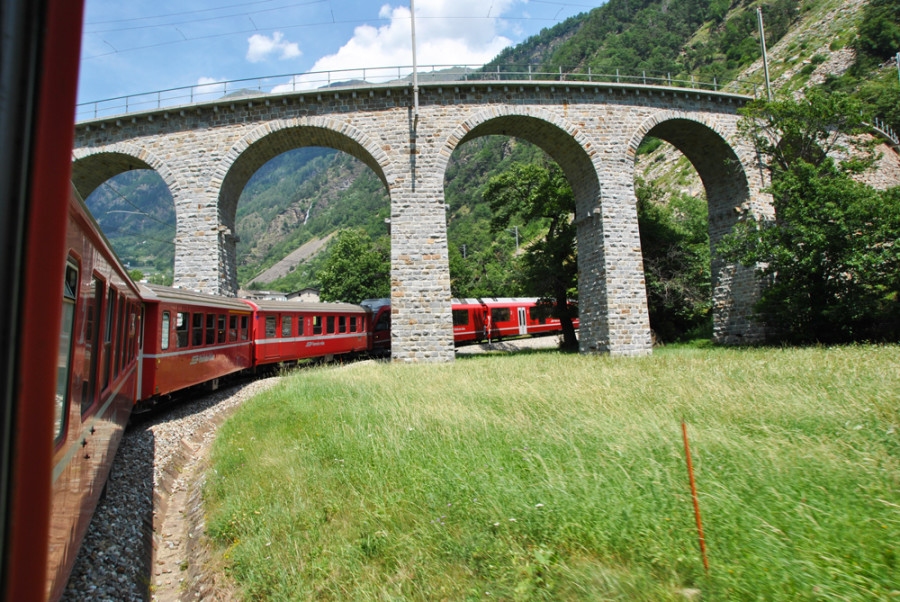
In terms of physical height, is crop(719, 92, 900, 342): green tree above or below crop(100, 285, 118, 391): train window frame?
above

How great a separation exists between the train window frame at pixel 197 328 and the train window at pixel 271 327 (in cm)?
338

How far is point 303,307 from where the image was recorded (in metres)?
13.5

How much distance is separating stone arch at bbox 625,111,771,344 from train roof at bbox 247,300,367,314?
36.2 ft

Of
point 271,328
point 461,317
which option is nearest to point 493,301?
point 461,317

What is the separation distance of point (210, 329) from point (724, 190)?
58.7 ft

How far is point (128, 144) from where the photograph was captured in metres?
15.2

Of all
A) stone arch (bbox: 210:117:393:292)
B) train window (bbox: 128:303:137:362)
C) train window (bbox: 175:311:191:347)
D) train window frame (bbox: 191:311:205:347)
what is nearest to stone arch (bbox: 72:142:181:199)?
stone arch (bbox: 210:117:393:292)

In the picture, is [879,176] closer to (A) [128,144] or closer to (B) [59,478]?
(B) [59,478]

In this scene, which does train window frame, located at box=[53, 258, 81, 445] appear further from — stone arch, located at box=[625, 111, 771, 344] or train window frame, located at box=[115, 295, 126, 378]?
stone arch, located at box=[625, 111, 771, 344]

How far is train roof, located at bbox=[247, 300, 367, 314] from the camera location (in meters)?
12.2

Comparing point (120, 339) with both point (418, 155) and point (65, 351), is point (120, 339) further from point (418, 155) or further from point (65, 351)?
point (418, 155)

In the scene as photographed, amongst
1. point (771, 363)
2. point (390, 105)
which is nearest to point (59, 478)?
point (771, 363)

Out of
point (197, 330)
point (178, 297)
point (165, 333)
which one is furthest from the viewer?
point (197, 330)

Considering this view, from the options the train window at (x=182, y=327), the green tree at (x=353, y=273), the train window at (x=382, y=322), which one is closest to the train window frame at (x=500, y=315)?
the train window at (x=382, y=322)
